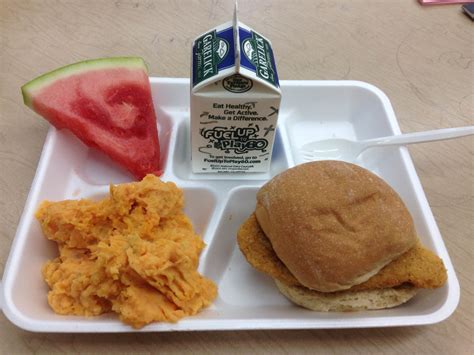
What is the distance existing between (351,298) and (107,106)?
2.98ft

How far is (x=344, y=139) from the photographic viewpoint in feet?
4.37

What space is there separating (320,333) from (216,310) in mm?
268

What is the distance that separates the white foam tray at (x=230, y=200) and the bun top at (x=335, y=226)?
0.13 metres

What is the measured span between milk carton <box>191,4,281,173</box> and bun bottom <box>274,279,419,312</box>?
434 millimetres

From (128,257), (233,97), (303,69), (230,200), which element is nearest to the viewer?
(128,257)

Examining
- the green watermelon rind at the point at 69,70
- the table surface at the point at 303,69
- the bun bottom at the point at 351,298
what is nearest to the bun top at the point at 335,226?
the bun bottom at the point at 351,298

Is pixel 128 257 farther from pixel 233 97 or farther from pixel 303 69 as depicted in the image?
pixel 303 69

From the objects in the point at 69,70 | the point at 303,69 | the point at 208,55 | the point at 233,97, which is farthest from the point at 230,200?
the point at 303,69

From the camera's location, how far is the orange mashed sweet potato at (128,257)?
0.92 metres

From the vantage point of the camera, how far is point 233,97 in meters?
1.05

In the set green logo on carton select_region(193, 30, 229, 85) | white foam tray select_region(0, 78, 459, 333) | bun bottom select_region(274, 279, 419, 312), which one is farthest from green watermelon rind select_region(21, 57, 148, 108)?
bun bottom select_region(274, 279, 419, 312)

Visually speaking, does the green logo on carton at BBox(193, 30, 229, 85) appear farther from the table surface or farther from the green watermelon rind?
the table surface

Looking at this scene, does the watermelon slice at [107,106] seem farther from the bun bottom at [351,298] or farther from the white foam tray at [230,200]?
the bun bottom at [351,298]

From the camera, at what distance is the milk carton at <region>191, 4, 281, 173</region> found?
3.36 feet
